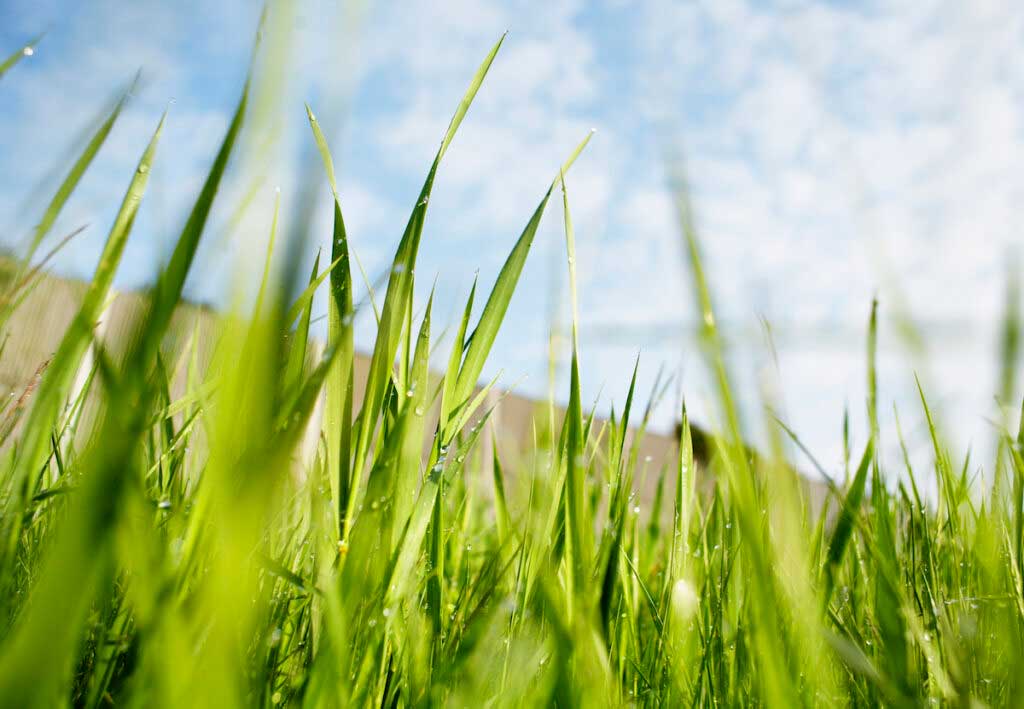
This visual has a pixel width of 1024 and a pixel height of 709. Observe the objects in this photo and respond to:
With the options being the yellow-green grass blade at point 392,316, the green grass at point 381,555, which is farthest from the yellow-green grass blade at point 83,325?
the yellow-green grass blade at point 392,316

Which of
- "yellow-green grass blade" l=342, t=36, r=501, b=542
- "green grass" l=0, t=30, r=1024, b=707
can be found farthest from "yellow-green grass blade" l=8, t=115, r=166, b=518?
"yellow-green grass blade" l=342, t=36, r=501, b=542

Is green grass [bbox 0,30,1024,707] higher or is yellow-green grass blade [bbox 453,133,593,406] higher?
yellow-green grass blade [bbox 453,133,593,406]

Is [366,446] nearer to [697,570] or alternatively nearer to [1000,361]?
[1000,361]

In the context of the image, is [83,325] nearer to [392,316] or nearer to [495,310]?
[392,316]

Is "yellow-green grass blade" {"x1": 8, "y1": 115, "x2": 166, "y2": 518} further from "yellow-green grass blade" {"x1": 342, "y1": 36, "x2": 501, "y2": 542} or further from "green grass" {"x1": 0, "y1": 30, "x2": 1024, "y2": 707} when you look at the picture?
"yellow-green grass blade" {"x1": 342, "y1": 36, "x2": 501, "y2": 542}

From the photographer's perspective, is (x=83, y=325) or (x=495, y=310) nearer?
(x=83, y=325)

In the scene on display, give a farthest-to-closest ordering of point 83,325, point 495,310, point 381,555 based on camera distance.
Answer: point 495,310
point 381,555
point 83,325

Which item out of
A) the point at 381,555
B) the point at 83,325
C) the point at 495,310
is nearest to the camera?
the point at 83,325

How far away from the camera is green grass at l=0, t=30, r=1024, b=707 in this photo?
0.70ft

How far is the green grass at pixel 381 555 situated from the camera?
0.21 m

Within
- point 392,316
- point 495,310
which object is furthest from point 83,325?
point 495,310

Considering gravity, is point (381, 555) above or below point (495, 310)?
below

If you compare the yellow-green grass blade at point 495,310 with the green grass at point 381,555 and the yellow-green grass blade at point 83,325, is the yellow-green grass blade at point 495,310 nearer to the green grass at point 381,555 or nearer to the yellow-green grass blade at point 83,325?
the green grass at point 381,555

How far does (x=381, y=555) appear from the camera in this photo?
17.7 inches
